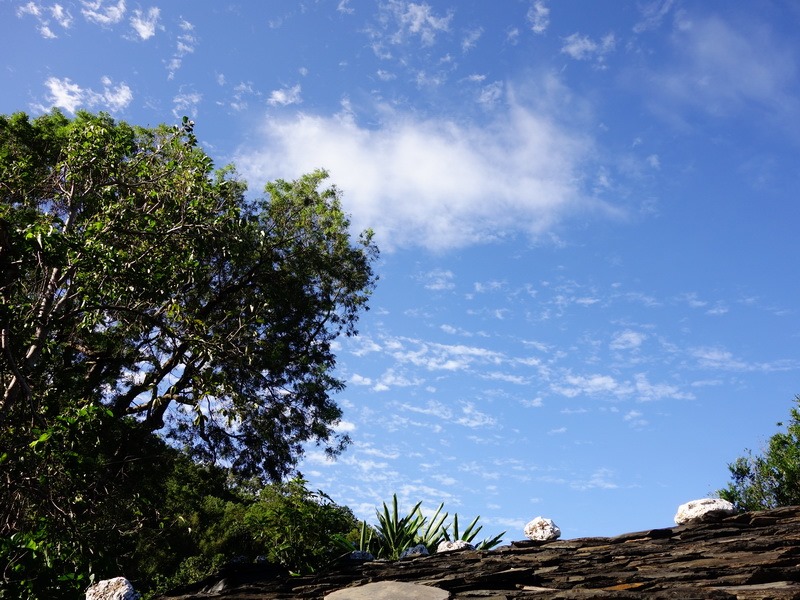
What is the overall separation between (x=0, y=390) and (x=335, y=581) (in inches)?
288

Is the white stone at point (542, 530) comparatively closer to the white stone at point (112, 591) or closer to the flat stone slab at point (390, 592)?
the flat stone slab at point (390, 592)

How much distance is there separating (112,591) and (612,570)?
6068mm

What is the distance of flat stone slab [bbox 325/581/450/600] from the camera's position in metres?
6.66

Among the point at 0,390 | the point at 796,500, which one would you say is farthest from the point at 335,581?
the point at 796,500

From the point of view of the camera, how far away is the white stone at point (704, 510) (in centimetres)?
891

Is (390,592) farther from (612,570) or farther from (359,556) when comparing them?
(359,556)

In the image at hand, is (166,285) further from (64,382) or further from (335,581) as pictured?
(335,581)

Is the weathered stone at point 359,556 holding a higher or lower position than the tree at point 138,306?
lower

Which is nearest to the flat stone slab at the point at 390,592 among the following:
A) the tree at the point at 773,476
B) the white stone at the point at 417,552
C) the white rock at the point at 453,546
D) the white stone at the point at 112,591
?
the white stone at the point at 417,552

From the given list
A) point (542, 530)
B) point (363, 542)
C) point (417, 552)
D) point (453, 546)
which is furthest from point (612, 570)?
point (363, 542)

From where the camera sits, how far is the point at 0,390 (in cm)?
1180

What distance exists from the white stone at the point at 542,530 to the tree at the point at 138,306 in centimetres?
474

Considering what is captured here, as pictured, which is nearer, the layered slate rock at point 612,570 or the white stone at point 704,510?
the layered slate rock at point 612,570

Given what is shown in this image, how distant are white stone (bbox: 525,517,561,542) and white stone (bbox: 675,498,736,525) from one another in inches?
65.4
